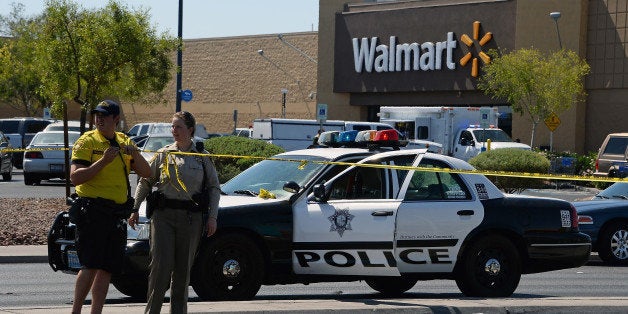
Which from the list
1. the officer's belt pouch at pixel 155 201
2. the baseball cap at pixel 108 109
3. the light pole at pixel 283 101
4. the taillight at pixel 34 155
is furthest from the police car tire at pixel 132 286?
the light pole at pixel 283 101

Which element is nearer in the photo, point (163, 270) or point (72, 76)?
point (163, 270)

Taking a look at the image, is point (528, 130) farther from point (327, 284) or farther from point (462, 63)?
point (327, 284)

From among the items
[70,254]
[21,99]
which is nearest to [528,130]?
[21,99]

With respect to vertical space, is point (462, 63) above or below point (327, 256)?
above

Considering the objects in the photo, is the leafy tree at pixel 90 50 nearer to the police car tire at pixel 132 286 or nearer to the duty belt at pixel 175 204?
the police car tire at pixel 132 286

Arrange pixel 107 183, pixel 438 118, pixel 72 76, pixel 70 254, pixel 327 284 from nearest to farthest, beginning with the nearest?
pixel 107 183 → pixel 70 254 → pixel 327 284 → pixel 72 76 → pixel 438 118

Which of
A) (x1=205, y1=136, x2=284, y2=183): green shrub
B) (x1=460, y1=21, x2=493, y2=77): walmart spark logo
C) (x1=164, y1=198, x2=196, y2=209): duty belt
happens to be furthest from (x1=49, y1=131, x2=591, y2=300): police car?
(x1=460, y1=21, x2=493, y2=77): walmart spark logo

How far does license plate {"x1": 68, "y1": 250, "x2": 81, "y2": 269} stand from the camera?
1102 centimetres

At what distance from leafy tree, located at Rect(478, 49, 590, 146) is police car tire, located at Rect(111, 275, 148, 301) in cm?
3612

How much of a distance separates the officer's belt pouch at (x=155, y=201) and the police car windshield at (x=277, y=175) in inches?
96.6

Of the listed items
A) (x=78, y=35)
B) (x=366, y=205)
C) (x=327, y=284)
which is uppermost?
(x=78, y=35)

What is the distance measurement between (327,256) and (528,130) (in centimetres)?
4052

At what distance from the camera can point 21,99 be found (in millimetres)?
70188

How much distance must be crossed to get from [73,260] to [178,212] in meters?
2.08
